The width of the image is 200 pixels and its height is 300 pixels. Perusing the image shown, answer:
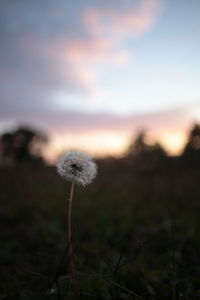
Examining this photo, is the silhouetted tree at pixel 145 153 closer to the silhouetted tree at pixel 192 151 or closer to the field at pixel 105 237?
the field at pixel 105 237

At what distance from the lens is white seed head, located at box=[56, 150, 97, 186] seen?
1823 millimetres

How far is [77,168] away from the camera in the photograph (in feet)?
6.22

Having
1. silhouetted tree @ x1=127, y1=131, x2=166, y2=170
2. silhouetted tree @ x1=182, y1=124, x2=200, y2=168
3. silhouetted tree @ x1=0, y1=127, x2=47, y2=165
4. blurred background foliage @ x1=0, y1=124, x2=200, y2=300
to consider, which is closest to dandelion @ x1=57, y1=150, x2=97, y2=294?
blurred background foliage @ x1=0, y1=124, x2=200, y2=300

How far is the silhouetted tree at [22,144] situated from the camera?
16.7m

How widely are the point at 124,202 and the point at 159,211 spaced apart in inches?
49.6

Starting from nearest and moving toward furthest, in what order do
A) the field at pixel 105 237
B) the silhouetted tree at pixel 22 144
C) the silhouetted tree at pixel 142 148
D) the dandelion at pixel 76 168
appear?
the dandelion at pixel 76 168 → the field at pixel 105 237 → the silhouetted tree at pixel 142 148 → the silhouetted tree at pixel 22 144

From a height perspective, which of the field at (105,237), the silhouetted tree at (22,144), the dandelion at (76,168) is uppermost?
the silhouetted tree at (22,144)

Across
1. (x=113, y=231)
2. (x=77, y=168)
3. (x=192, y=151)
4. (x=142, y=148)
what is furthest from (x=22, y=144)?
(x=77, y=168)

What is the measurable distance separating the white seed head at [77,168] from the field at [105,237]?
1.68ft

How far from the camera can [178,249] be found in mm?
3229

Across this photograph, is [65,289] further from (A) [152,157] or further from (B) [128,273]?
(A) [152,157]

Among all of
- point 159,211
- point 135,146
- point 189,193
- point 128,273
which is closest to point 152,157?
point 135,146

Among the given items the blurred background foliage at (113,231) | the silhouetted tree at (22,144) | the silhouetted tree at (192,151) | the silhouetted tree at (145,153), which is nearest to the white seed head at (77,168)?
the blurred background foliage at (113,231)

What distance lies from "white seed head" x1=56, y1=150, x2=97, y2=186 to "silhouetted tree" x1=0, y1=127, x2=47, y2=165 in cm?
1505
